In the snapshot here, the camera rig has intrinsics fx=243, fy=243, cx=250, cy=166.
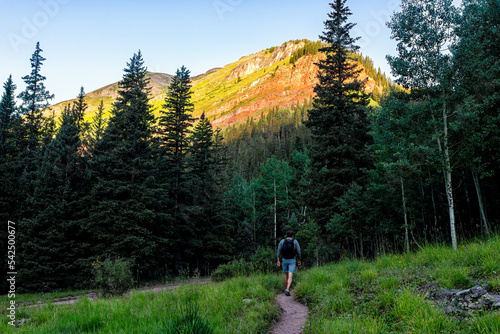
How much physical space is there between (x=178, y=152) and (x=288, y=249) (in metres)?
21.2

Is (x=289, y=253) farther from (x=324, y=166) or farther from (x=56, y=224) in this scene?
(x=56, y=224)

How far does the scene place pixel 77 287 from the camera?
19.1m

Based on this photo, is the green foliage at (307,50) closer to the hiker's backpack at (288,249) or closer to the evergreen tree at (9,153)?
the evergreen tree at (9,153)

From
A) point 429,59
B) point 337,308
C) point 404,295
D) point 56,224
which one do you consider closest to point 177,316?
point 337,308

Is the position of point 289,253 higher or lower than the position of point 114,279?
higher

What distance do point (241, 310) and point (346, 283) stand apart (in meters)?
2.70

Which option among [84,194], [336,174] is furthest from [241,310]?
[84,194]

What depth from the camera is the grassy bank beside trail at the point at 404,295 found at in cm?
322

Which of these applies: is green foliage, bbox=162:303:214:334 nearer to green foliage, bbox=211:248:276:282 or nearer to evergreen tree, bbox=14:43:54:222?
green foliage, bbox=211:248:276:282

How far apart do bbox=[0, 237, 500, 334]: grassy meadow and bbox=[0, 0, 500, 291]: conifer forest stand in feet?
13.8

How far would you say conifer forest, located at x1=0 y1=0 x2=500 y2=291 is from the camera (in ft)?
40.3

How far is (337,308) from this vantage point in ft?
16.0

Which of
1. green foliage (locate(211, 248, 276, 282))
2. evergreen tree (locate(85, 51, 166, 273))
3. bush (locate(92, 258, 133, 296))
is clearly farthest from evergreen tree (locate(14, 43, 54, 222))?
green foliage (locate(211, 248, 276, 282))

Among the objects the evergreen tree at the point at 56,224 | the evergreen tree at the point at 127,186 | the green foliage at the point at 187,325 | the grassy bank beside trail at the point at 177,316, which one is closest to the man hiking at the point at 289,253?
the grassy bank beside trail at the point at 177,316
